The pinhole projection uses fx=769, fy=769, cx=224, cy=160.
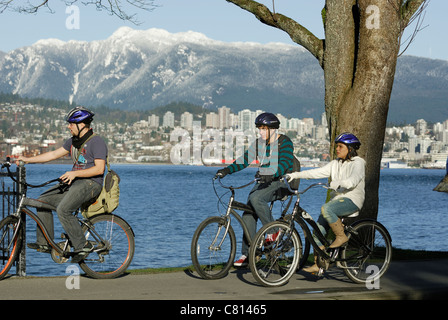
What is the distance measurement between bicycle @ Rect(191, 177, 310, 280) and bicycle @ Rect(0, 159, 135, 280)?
2.62 ft

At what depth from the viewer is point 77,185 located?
8.34m

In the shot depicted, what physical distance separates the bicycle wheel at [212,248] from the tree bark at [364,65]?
140 inches

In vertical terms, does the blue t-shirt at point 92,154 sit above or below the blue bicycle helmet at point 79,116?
below

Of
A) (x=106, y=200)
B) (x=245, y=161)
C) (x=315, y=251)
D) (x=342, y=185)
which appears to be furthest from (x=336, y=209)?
(x=106, y=200)

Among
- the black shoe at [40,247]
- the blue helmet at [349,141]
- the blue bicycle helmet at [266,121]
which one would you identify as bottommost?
the black shoe at [40,247]

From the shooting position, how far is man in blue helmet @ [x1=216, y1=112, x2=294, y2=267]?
8.99 metres

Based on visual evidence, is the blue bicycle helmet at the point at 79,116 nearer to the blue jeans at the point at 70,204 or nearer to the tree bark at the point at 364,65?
the blue jeans at the point at 70,204

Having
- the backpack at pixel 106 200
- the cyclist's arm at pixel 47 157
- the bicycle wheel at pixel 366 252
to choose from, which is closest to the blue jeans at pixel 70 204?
the backpack at pixel 106 200

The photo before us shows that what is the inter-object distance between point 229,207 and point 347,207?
131 cm

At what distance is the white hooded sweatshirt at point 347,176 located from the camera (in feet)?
27.4

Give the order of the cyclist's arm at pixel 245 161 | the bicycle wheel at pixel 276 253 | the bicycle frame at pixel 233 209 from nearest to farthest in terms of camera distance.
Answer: the bicycle wheel at pixel 276 253
the bicycle frame at pixel 233 209
the cyclist's arm at pixel 245 161

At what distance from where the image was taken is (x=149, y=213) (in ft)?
227

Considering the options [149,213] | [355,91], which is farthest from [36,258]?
[149,213]
